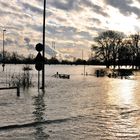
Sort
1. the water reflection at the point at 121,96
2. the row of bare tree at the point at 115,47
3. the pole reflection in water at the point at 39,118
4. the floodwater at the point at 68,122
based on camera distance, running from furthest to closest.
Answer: the row of bare tree at the point at 115,47 → the water reflection at the point at 121,96 → the floodwater at the point at 68,122 → the pole reflection in water at the point at 39,118

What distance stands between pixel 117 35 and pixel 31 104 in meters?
125

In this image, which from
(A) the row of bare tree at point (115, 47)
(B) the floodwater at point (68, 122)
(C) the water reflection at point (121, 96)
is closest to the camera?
(B) the floodwater at point (68, 122)

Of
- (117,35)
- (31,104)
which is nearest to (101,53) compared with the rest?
(117,35)

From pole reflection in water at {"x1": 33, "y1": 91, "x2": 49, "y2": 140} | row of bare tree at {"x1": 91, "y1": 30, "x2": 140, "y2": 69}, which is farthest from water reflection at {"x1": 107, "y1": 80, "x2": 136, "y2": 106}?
row of bare tree at {"x1": 91, "y1": 30, "x2": 140, "y2": 69}

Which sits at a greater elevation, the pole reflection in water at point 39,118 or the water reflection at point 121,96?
the pole reflection in water at point 39,118

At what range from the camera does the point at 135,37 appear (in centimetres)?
14275

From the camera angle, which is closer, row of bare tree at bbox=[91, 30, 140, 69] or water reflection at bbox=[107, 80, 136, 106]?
water reflection at bbox=[107, 80, 136, 106]

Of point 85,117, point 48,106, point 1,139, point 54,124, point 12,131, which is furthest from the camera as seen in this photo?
point 48,106

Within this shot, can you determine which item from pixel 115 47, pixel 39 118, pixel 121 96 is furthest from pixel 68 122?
pixel 115 47

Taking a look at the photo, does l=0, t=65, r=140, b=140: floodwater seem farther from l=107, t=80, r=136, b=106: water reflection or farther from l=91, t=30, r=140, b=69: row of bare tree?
l=91, t=30, r=140, b=69: row of bare tree

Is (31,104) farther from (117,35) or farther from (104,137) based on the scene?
(117,35)

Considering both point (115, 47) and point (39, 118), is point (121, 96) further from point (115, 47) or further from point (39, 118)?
point (115, 47)

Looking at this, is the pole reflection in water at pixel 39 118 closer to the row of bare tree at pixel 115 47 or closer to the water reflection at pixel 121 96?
the water reflection at pixel 121 96

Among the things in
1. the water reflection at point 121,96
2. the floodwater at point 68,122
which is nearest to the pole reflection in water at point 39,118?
the floodwater at point 68,122
